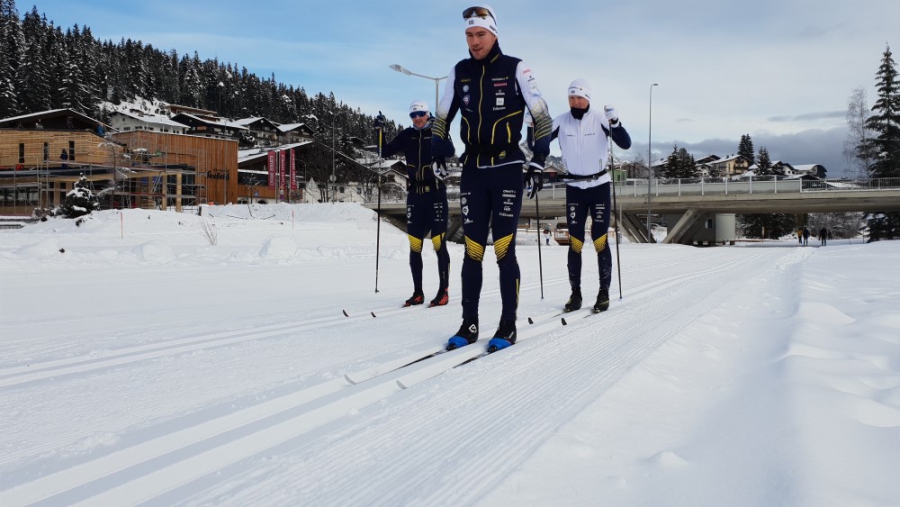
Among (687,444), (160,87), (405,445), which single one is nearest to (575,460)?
(687,444)

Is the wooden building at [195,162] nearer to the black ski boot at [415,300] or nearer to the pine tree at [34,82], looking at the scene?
the pine tree at [34,82]

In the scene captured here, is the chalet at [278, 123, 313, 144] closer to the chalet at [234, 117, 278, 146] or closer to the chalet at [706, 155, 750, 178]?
the chalet at [234, 117, 278, 146]

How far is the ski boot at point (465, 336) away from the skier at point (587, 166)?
2.25 m

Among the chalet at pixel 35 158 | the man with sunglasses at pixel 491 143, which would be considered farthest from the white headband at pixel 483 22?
the chalet at pixel 35 158

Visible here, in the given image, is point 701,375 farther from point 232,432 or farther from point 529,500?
point 232,432

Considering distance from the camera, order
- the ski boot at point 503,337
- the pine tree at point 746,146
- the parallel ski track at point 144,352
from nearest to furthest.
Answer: the parallel ski track at point 144,352 < the ski boot at point 503,337 < the pine tree at point 746,146

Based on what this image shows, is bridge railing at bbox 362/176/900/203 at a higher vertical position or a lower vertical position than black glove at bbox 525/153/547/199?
higher

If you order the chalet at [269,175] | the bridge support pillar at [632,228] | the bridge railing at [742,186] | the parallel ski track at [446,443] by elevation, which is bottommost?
the parallel ski track at [446,443]

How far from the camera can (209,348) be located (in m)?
3.40

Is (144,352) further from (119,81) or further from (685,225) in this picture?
(119,81)

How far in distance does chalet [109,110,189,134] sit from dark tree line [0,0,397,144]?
546 centimetres

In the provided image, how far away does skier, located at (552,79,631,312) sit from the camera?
5762 mm

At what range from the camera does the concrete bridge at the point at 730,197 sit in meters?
32.8

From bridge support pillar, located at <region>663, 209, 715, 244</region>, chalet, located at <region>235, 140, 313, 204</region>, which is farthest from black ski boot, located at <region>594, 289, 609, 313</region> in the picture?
chalet, located at <region>235, 140, 313, 204</region>
